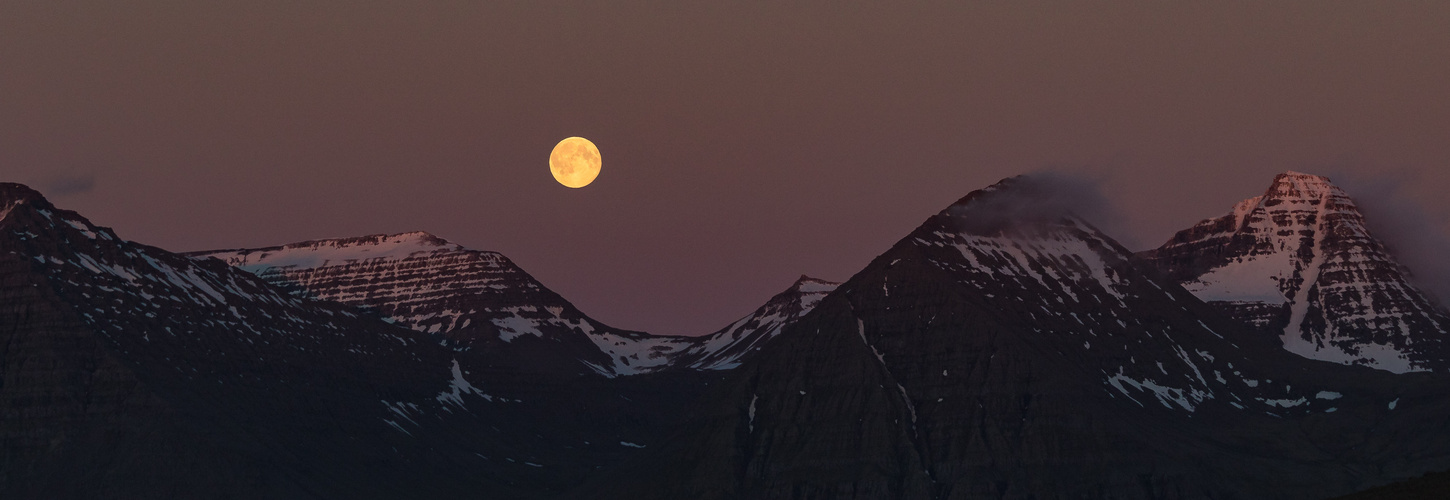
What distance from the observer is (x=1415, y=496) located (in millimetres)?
191375

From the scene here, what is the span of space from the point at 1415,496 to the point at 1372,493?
762 centimetres

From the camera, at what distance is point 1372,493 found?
19888 centimetres
